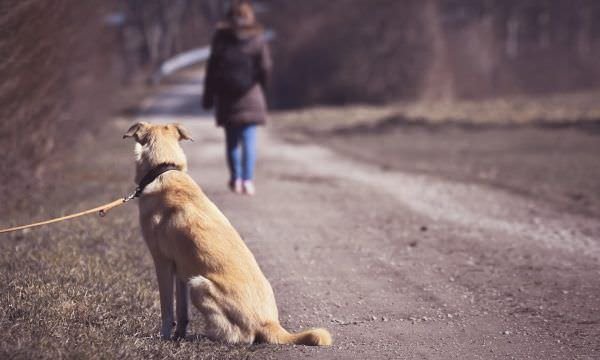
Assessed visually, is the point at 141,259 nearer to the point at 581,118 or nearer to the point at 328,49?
the point at 581,118

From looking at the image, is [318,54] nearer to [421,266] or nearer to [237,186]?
[237,186]

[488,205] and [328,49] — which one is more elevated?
[328,49]

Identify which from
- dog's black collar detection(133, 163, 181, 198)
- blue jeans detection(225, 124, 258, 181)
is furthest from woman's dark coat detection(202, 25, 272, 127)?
dog's black collar detection(133, 163, 181, 198)

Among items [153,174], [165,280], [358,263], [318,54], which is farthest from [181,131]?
[318,54]

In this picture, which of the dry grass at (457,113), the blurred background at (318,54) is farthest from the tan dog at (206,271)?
the dry grass at (457,113)

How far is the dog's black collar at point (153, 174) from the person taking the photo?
480 centimetres

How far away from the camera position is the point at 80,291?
16.6ft

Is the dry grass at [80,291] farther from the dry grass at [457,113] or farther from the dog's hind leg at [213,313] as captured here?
the dry grass at [457,113]

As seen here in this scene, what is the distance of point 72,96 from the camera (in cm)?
1297

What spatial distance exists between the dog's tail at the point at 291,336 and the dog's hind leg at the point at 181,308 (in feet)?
1.98

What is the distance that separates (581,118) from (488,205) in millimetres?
13350

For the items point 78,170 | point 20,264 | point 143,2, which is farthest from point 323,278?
point 143,2

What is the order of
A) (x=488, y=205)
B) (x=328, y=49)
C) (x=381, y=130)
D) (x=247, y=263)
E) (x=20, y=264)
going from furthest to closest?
(x=328, y=49), (x=381, y=130), (x=488, y=205), (x=20, y=264), (x=247, y=263)

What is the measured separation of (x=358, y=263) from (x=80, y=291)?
2.64m
